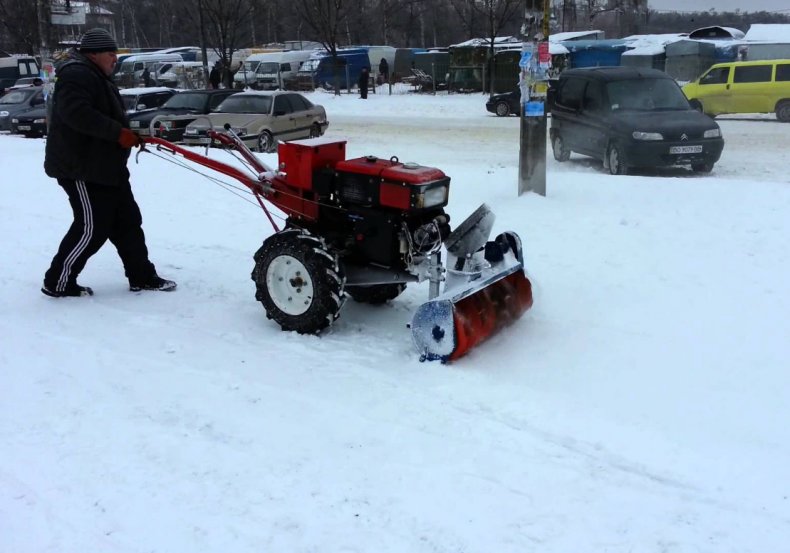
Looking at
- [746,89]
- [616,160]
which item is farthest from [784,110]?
[616,160]

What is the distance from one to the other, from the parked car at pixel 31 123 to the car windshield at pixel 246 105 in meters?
7.31

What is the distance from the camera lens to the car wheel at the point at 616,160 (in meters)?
12.4

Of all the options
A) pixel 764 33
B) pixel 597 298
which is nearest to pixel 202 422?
pixel 597 298

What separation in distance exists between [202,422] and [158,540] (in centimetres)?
96

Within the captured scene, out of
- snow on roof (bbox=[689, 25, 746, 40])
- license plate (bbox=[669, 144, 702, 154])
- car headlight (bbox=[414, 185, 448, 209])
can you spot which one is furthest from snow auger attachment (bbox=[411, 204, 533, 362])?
snow on roof (bbox=[689, 25, 746, 40])

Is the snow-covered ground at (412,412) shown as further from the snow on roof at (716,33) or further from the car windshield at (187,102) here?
the snow on roof at (716,33)

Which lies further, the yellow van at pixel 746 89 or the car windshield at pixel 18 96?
the car windshield at pixel 18 96

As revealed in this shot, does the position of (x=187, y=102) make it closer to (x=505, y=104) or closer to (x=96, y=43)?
(x=505, y=104)

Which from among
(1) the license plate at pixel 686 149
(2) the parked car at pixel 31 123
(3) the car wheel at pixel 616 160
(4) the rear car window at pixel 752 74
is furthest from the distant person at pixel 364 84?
(1) the license plate at pixel 686 149

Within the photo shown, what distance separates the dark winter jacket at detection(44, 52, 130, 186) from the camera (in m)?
5.49

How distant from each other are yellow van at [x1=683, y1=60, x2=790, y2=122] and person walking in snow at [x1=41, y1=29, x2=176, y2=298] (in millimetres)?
19122

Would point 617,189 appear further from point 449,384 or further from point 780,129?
point 780,129

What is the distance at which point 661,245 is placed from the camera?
6758 mm

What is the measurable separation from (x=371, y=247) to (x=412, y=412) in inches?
55.7
